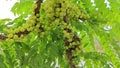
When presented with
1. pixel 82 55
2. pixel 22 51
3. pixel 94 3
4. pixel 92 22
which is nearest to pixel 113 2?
pixel 94 3

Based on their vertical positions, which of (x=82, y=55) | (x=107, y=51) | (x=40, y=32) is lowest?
(x=107, y=51)

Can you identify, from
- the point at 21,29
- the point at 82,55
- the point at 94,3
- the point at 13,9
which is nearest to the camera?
the point at 21,29

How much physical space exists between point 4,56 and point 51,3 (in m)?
0.24

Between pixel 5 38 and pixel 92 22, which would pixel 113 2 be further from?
pixel 5 38

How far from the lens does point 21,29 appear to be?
86 centimetres

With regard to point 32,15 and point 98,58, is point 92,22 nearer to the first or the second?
point 98,58

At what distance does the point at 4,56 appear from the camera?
3.24ft

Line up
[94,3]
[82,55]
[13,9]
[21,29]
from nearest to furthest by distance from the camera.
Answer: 1. [21,29]
2. [82,55]
3. [94,3]
4. [13,9]

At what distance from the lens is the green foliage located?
865 mm

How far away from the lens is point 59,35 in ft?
3.14

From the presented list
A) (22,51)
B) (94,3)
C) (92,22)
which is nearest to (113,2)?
(94,3)

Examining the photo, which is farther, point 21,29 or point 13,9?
point 13,9

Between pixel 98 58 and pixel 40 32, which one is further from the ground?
pixel 40 32

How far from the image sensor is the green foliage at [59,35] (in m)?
0.86
